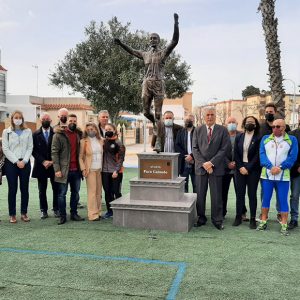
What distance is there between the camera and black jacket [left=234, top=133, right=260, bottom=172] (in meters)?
6.47

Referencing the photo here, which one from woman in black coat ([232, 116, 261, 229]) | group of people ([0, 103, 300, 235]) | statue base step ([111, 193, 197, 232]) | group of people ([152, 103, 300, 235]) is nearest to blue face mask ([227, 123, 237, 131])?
group of people ([0, 103, 300, 235])

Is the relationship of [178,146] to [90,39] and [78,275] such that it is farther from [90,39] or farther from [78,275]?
[90,39]

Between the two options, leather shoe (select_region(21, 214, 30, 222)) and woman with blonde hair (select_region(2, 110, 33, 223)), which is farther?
leather shoe (select_region(21, 214, 30, 222))

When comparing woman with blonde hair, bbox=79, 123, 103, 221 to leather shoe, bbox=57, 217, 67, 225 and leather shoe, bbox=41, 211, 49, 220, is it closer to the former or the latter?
leather shoe, bbox=57, 217, 67, 225

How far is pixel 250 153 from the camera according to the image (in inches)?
256

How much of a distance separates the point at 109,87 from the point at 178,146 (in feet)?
34.3

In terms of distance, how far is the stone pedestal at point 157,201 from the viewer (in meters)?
6.27

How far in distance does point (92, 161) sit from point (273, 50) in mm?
7402

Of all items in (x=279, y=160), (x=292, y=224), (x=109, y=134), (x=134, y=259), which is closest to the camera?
(x=134, y=259)

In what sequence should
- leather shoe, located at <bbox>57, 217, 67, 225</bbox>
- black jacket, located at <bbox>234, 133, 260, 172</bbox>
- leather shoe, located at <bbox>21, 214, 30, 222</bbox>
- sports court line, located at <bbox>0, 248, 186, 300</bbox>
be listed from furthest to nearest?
leather shoe, located at <bbox>21, 214, 30, 222</bbox>
leather shoe, located at <bbox>57, 217, 67, 225</bbox>
black jacket, located at <bbox>234, 133, 260, 172</bbox>
sports court line, located at <bbox>0, 248, 186, 300</bbox>

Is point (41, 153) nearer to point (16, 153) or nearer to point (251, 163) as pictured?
point (16, 153)

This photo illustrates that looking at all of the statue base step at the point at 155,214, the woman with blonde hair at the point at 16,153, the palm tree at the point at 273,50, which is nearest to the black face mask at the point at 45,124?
the woman with blonde hair at the point at 16,153

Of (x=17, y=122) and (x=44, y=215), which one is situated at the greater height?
(x=17, y=122)

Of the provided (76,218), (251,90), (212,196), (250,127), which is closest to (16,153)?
(76,218)
